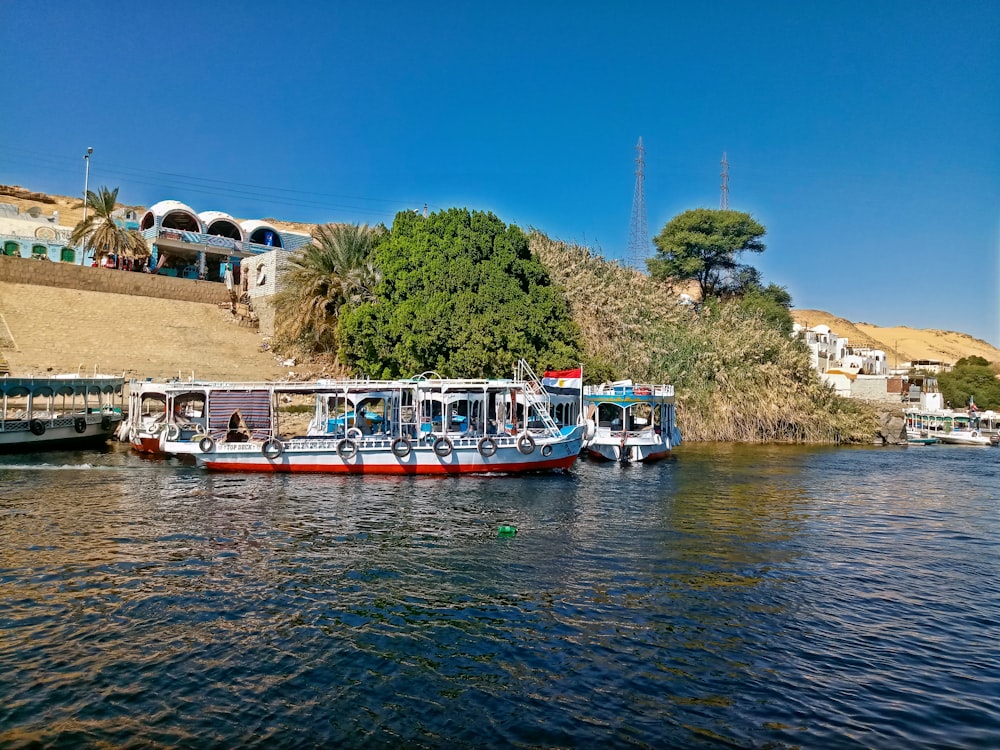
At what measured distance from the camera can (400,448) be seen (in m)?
29.0

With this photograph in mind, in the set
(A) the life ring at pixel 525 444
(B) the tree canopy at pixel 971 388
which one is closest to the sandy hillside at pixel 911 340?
(B) the tree canopy at pixel 971 388

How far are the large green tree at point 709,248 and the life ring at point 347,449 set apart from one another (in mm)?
56465

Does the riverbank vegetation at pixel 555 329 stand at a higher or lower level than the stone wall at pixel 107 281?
lower

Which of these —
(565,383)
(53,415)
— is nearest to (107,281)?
(53,415)

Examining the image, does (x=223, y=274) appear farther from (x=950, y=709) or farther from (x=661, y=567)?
(x=950, y=709)

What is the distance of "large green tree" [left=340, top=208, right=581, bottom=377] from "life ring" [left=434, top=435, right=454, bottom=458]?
9799 millimetres

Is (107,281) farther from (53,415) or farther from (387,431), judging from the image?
(387,431)

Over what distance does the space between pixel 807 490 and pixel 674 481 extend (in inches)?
202

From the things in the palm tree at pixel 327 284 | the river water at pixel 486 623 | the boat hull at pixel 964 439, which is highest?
the palm tree at pixel 327 284

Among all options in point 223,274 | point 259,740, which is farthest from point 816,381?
point 259,740

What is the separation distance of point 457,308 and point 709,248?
48.2 metres

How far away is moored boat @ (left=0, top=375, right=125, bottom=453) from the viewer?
1307 inches

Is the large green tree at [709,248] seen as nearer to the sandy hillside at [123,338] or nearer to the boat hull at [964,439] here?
the boat hull at [964,439]

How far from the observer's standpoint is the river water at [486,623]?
9.27 metres
